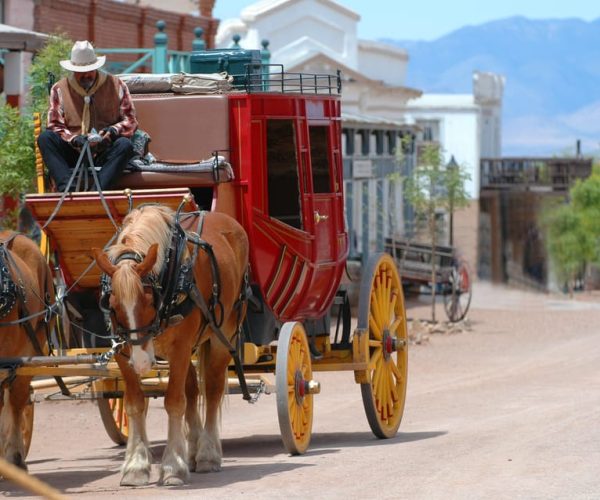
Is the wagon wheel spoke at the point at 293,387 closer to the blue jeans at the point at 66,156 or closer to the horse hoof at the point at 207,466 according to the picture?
the horse hoof at the point at 207,466

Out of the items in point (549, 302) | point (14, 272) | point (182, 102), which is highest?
point (182, 102)

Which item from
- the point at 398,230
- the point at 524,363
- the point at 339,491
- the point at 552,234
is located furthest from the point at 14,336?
the point at 552,234

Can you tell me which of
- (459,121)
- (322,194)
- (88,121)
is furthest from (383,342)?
(459,121)

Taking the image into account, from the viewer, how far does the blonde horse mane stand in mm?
9656

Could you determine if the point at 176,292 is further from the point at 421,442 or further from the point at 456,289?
the point at 456,289

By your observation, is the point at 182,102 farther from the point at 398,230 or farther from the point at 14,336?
the point at 398,230

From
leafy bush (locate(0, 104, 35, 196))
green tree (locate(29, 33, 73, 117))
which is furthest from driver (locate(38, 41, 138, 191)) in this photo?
green tree (locate(29, 33, 73, 117))

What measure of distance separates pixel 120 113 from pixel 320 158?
1.97m

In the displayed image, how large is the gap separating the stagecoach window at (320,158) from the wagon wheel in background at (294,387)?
4.98 feet

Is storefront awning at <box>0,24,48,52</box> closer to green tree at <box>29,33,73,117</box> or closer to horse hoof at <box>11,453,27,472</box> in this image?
green tree at <box>29,33,73,117</box>

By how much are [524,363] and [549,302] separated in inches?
652

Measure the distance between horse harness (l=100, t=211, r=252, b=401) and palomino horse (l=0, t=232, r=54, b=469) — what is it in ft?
2.16

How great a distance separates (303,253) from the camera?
12562 millimetres

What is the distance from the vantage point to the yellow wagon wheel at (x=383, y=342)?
12945mm
